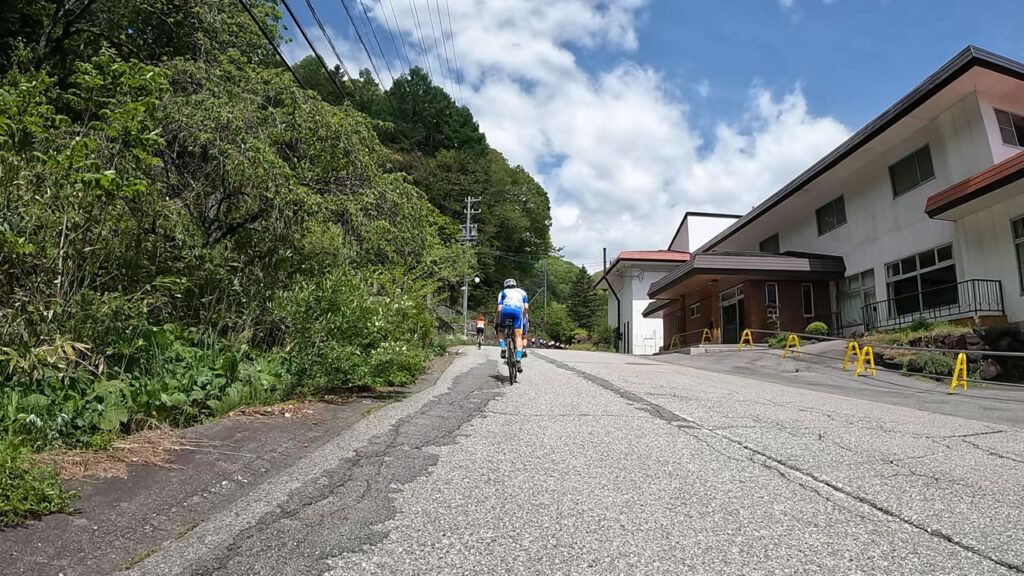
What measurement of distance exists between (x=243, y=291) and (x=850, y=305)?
825 inches

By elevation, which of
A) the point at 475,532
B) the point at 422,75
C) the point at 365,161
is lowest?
the point at 475,532

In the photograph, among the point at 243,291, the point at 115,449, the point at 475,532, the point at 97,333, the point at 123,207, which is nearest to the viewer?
the point at 475,532

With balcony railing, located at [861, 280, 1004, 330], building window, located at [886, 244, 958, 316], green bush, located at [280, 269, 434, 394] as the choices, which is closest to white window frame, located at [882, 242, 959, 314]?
building window, located at [886, 244, 958, 316]

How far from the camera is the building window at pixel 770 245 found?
2793 centimetres

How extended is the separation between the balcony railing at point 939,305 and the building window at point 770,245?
8194 millimetres

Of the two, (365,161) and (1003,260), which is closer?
(365,161)

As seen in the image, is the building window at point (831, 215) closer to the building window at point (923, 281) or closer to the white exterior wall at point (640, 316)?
the building window at point (923, 281)

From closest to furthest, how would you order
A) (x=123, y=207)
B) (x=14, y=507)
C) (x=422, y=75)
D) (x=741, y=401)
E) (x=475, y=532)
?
(x=14, y=507)
(x=475, y=532)
(x=123, y=207)
(x=741, y=401)
(x=422, y=75)

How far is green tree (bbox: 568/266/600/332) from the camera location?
7312cm

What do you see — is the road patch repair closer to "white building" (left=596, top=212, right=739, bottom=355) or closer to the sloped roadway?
the sloped roadway

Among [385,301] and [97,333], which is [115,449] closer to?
[97,333]

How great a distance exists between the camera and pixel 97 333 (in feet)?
16.8

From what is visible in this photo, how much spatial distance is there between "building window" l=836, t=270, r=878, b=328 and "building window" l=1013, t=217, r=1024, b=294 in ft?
18.2

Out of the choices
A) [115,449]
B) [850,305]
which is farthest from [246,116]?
[850,305]
